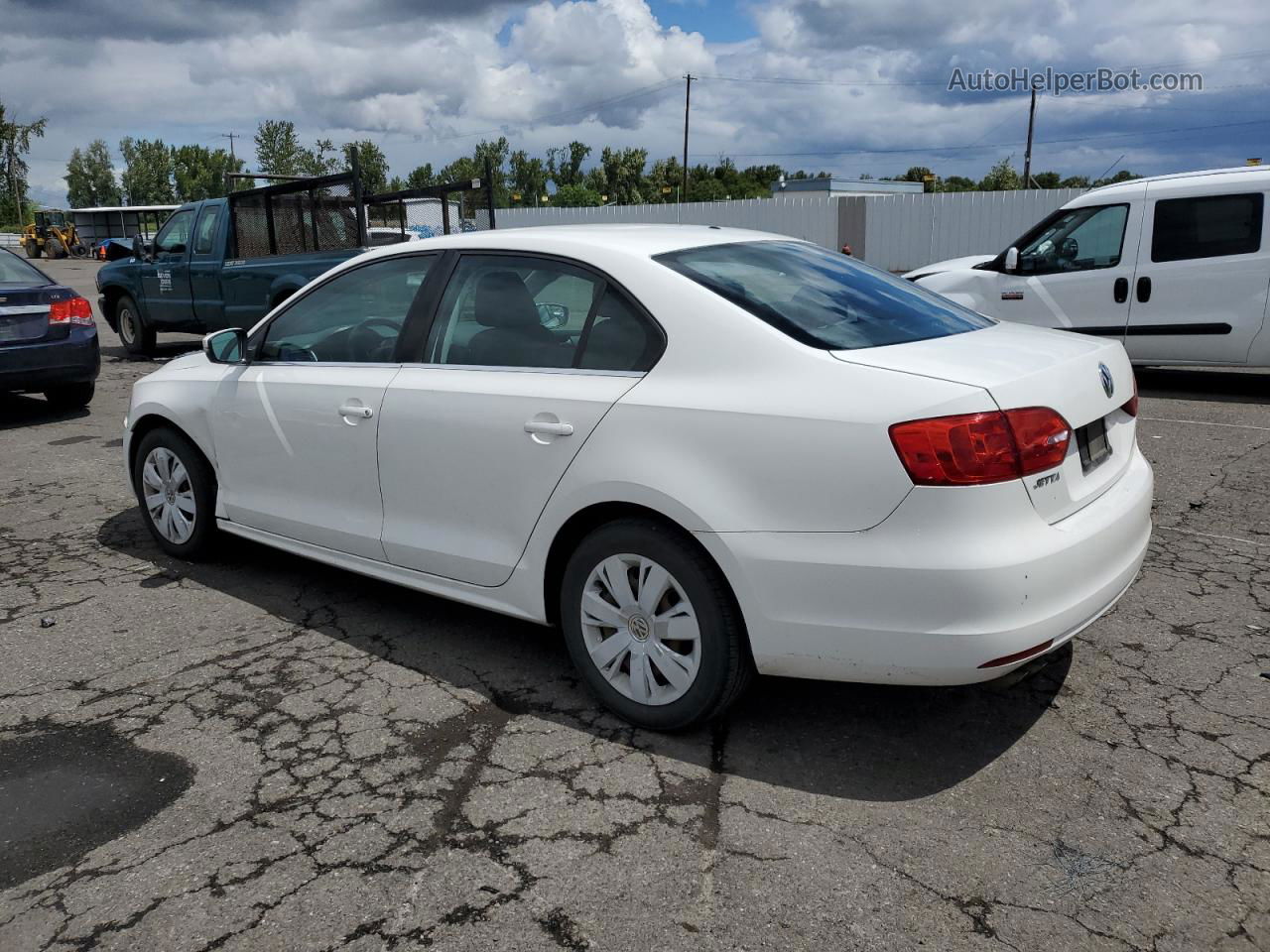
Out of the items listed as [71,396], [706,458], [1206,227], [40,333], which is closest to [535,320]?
[706,458]

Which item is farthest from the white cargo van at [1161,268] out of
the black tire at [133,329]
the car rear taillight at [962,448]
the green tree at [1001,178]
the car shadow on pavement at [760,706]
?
the green tree at [1001,178]

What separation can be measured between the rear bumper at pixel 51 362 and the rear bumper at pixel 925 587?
785 centimetres

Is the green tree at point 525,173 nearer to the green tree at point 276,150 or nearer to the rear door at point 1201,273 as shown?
the green tree at point 276,150

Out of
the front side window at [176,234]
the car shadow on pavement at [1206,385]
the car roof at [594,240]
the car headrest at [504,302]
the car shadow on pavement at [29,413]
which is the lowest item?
the car shadow on pavement at [29,413]

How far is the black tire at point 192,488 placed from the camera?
16.4ft

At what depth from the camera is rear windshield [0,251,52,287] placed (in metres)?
8.90

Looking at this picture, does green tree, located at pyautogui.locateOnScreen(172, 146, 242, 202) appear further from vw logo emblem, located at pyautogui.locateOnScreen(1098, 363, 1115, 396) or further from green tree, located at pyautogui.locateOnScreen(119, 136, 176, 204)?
vw logo emblem, located at pyautogui.locateOnScreen(1098, 363, 1115, 396)

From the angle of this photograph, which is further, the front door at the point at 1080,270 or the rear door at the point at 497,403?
the front door at the point at 1080,270

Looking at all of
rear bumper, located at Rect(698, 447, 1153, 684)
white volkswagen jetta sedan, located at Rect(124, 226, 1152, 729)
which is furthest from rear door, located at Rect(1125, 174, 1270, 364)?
rear bumper, located at Rect(698, 447, 1153, 684)

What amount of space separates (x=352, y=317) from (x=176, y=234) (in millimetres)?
9736

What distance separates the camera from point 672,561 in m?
3.14

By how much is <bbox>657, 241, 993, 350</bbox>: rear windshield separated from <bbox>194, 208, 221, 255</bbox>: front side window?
33.0 ft

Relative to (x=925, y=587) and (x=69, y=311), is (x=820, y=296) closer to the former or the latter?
(x=925, y=587)

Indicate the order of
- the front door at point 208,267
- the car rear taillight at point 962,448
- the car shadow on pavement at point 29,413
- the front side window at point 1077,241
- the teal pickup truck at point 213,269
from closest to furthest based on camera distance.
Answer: the car rear taillight at point 962,448
the car shadow on pavement at point 29,413
the front side window at point 1077,241
the teal pickup truck at point 213,269
the front door at point 208,267
